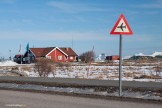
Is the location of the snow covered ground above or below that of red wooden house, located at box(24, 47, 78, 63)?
below

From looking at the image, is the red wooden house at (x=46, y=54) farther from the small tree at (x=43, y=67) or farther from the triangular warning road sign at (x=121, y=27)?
the triangular warning road sign at (x=121, y=27)

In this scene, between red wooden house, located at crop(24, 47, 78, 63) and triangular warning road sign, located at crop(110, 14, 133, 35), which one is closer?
triangular warning road sign, located at crop(110, 14, 133, 35)

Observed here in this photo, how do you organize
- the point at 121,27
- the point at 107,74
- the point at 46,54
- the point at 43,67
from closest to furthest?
the point at 121,27 < the point at 43,67 < the point at 107,74 < the point at 46,54

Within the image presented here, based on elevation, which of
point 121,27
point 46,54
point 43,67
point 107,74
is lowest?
point 107,74

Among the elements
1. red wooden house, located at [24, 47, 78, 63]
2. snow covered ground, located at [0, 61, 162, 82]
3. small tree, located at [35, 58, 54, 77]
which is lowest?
snow covered ground, located at [0, 61, 162, 82]

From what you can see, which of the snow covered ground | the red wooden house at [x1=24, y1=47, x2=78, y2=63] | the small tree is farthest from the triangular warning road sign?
the red wooden house at [x1=24, y1=47, x2=78, y2=63]

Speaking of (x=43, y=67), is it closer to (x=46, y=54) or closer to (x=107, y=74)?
(x=107, y=74)

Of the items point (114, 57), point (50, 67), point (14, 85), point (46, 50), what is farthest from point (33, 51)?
point (14, 85)

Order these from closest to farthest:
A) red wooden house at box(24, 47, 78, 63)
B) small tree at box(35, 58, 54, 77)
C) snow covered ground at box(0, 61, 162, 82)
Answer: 1. snow covered ground at box(0, 61, 162, 82)
2. small tree at box(35, 58, 54, 77)
3. red wooden house at box(24, 47, 78, 63)

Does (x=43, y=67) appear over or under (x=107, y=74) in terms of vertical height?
over

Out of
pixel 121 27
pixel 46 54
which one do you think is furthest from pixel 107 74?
pixel 46 54

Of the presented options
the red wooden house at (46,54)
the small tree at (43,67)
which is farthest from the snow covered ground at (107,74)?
the red wooden house at (46,54)

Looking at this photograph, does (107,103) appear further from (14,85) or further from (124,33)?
(14,85)

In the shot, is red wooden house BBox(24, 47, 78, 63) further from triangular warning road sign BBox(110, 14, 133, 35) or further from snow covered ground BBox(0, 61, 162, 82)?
triangular warning road sign BBox(110, 14, 133, 35)
